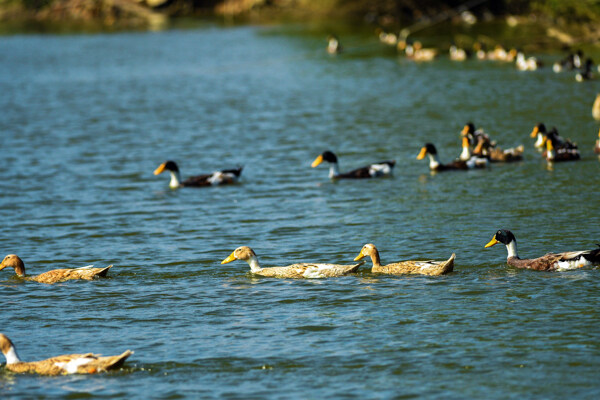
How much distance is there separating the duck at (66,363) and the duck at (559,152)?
17.9 metres

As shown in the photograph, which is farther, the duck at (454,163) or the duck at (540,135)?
the duck at (540,135)

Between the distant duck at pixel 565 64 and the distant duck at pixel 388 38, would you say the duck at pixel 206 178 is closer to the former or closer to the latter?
the distant duck at pixel 565 64

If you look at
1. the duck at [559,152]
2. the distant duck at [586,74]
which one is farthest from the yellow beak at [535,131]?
the distant duck at [586,74]

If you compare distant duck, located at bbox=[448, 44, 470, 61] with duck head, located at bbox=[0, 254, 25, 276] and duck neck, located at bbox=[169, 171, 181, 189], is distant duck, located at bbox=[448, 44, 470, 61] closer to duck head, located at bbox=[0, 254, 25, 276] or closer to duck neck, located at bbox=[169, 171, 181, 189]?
duck neck, located at bbox=[169, 171, 181, 189]

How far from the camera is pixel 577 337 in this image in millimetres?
14727

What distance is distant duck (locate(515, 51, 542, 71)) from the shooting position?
5159cm

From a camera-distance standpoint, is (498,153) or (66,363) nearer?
(66,363)

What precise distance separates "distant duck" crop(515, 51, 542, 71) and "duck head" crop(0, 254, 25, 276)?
37655 mm

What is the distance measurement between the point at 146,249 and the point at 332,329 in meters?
7.32

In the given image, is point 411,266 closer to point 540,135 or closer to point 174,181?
point 174,181

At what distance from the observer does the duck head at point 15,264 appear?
19.3 metres

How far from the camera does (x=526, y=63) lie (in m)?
52.1

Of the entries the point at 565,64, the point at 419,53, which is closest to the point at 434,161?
the point at 565,64

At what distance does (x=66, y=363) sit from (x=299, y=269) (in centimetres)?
567
